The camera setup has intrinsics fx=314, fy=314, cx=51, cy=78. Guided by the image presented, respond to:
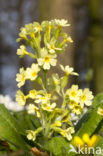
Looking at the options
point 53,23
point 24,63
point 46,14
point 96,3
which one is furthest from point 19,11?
point 53,23

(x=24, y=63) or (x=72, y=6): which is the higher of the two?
(x=24, y=63)

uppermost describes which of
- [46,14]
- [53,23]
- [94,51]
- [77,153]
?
[94,51]

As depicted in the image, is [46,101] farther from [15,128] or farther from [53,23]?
[53,23]

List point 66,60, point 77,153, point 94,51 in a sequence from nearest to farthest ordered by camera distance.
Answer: point 77,153 < point 66,60 < point 94,51

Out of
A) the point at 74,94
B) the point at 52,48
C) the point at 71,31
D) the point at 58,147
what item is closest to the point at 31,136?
the point at 58,147

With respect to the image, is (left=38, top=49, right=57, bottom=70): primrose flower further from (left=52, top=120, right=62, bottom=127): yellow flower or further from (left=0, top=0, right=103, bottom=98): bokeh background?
(left=0, top=0, right=103, bottom=98): bokeh background

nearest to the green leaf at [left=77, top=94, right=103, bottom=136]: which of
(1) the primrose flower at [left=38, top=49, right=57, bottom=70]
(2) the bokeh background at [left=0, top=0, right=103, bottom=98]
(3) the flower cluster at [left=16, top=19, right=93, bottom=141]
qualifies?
(3) the flower cluster at [left=16, top=19, right=93, bottom=141]
